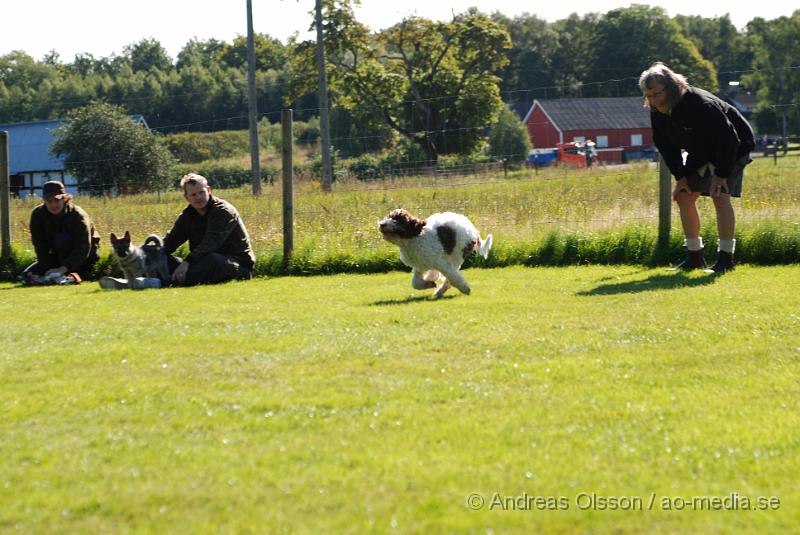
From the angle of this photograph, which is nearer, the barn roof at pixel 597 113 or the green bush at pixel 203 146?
the green bush at pixel 203 146

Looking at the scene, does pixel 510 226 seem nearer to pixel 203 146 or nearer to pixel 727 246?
pixel 727 246

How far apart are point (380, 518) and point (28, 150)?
2647 inches

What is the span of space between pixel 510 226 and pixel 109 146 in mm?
34988

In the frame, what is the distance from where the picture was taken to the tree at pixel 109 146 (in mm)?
40250

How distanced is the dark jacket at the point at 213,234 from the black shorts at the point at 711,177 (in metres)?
5.89

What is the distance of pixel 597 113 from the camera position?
8144 cm

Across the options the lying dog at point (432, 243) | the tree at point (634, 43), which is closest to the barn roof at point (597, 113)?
the tree at point (634, 43)

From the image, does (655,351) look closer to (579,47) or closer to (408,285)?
(408,285)

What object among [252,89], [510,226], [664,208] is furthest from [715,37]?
[664,208]

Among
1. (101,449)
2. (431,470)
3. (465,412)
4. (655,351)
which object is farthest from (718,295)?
(101,449)

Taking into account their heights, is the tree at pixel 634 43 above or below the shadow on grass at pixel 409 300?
above

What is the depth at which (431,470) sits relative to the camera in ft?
13.6

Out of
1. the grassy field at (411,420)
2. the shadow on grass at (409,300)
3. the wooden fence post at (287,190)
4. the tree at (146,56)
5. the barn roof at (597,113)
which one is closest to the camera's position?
the grassy field at (411,420)

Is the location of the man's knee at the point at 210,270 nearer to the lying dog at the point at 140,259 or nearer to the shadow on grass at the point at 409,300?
the lying dog at the point at 140,259
